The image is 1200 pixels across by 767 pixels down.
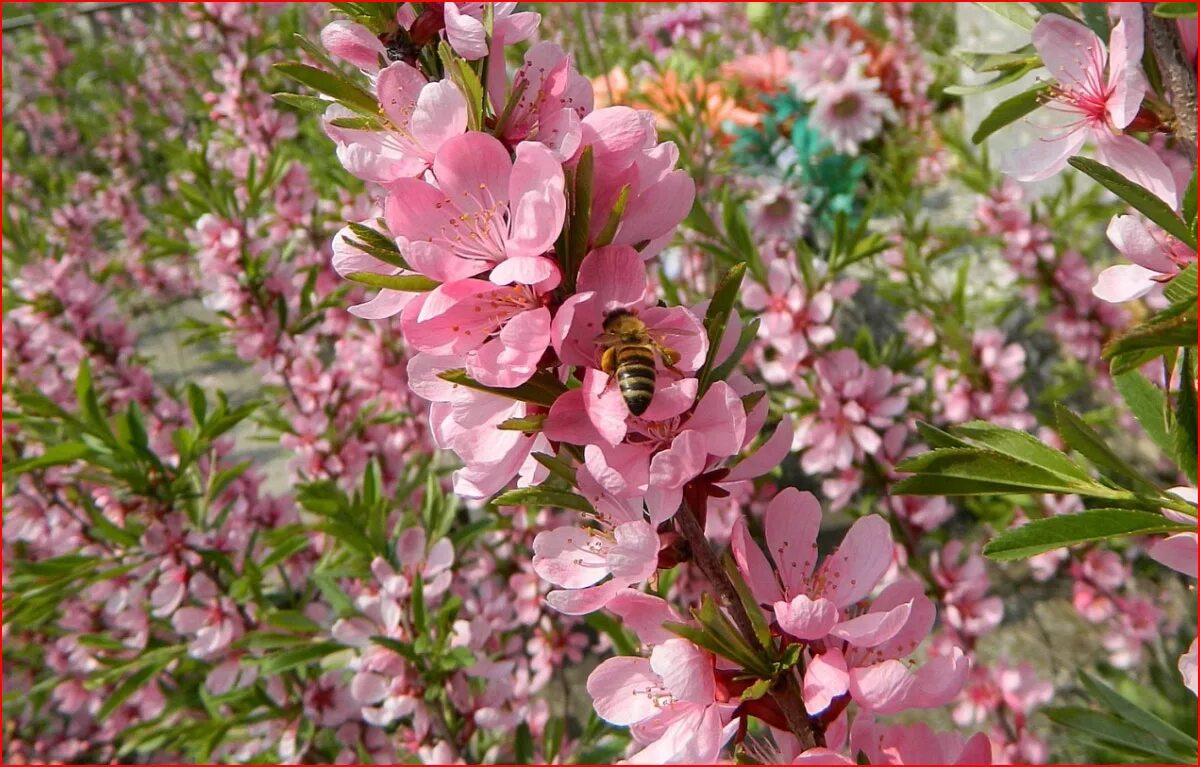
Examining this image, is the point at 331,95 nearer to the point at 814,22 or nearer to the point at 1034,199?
the point at 1034,199

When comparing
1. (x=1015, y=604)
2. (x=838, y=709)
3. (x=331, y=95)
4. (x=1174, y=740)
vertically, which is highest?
(x=331, y=95)

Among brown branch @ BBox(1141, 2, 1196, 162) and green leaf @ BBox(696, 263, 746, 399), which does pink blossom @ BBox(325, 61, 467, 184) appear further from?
brown branch @ BBox(1141, 2, 1196, 162)

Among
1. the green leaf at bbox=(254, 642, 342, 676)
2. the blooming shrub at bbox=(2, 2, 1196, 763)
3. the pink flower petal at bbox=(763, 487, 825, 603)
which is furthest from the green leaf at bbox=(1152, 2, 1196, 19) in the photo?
the green leaf at bbox=(254, 642, 342, 676)

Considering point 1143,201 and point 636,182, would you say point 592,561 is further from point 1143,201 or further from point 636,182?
point 1143,201

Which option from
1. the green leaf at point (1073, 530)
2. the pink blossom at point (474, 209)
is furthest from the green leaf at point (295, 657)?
the green leaf at point (1073, 530)

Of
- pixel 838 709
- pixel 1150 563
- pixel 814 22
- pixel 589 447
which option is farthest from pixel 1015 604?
pixel 814 22

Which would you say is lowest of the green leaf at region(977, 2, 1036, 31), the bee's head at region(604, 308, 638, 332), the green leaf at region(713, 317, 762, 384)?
the green leaf at region(713, 317, 762, 384)
